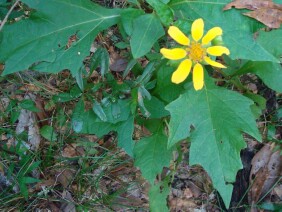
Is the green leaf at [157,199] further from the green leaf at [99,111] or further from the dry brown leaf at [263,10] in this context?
the dry brown leaf at [263,10]

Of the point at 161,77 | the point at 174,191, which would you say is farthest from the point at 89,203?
the point at 161,77

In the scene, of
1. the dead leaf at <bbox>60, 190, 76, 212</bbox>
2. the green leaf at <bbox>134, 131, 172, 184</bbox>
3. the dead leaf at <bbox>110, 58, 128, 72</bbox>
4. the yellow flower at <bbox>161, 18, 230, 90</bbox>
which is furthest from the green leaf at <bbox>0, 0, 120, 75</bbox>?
the dead leaf at <bbox>60, 190, 76, 212</bbox>

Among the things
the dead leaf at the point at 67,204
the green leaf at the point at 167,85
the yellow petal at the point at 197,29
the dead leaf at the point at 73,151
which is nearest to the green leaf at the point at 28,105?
the dead leaf at the point at 73,151

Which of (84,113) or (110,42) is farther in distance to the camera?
(110,42)

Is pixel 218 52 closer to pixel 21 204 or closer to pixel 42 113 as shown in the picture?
pixel 42 113

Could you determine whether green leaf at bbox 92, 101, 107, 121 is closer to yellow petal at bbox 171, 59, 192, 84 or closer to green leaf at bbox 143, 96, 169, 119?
green leaf at bbox 143, 96, 169, 119
